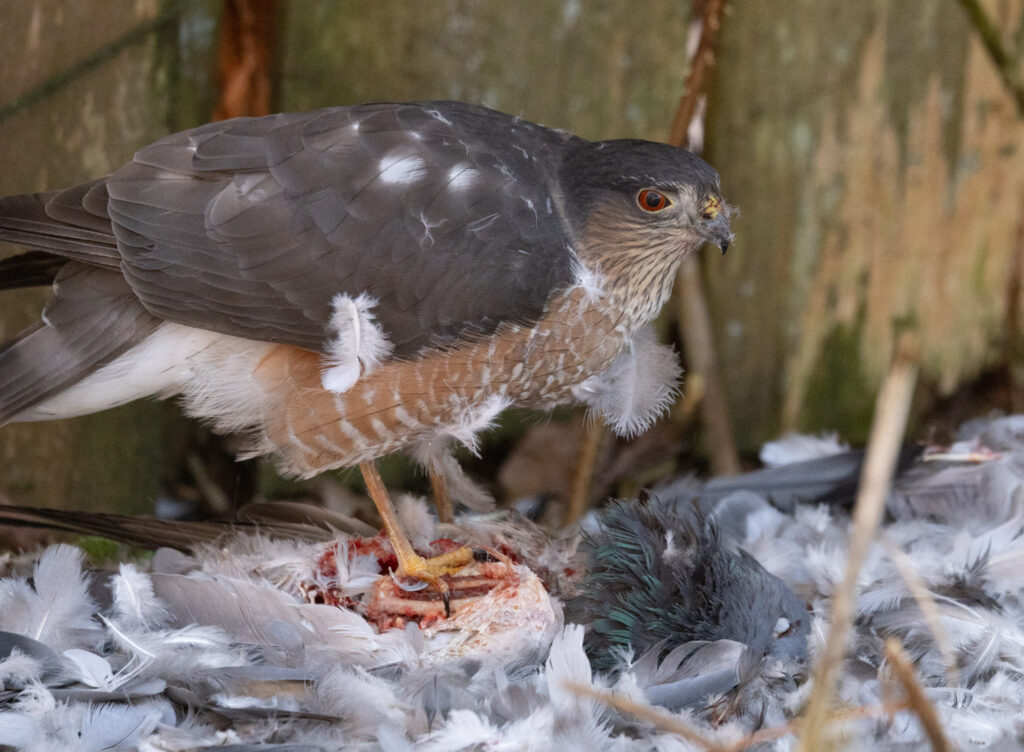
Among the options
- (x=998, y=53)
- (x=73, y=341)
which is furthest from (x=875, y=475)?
(x=998, y=53)

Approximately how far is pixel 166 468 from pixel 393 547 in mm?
977

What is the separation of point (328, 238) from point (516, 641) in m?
0.86

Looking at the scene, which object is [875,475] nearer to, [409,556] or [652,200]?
[652,200]

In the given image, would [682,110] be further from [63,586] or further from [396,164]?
[63,586]

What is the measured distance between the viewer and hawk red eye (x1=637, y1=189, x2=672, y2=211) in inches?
87.2

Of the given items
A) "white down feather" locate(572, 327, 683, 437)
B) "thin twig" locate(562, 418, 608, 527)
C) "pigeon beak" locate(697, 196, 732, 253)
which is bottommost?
"thin twig" locate(562, 418, 608, 527)

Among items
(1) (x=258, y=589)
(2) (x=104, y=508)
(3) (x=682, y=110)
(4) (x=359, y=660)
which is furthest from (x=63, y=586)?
(3) (x=682, y=110)

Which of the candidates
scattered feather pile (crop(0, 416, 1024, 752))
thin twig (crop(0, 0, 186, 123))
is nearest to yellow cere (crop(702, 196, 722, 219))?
scattered feather pile (crop(0, 416, 1024, 752))

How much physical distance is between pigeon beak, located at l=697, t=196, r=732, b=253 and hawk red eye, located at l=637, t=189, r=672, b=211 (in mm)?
78

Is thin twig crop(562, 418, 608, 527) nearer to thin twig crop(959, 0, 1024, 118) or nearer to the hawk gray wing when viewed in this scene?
the hawk gray wing

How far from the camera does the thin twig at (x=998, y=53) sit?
3064 mm

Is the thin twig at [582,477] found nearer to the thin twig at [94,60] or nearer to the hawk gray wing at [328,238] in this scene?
the hawk gray wing at [328,238]

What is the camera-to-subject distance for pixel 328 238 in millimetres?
2088

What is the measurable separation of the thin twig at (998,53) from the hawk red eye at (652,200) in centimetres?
146
